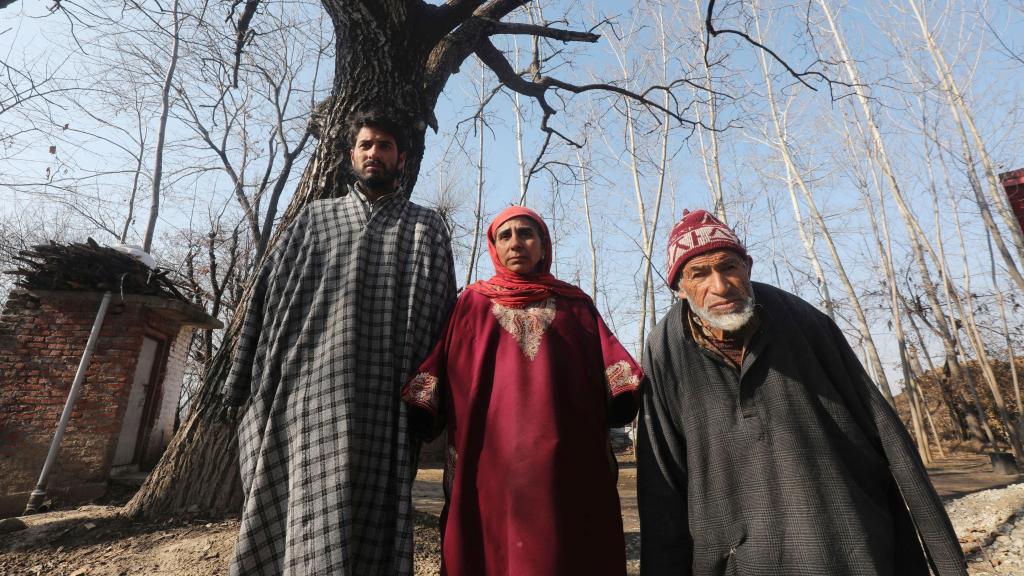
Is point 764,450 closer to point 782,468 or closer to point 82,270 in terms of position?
point 782,468

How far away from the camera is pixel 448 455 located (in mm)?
1771

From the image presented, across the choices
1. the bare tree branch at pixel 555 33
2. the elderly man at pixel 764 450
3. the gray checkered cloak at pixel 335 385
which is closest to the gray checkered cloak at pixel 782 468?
the elderly man at pixel 764 450

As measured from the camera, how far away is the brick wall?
18.9 feet

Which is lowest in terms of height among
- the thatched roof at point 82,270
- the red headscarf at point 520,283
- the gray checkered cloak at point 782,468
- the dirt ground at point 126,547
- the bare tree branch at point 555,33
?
the dirt ground at point 126,547

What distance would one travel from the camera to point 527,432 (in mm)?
1586

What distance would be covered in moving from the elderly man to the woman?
169 mm

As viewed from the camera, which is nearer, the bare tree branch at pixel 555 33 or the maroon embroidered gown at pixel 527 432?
the maroon embroidered gown at pixel 527 432

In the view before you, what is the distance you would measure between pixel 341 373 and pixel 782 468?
Result: 142 centimetres

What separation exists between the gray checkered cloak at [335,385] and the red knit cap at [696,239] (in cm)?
91

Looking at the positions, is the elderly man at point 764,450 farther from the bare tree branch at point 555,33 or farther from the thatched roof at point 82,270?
the thatched roof at point 82,270

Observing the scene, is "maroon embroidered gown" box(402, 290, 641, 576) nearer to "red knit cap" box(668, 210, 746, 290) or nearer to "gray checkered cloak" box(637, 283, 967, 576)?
"gray checkered cloak" box(637, 283, 967, 576)

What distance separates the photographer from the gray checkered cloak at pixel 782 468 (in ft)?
4.47

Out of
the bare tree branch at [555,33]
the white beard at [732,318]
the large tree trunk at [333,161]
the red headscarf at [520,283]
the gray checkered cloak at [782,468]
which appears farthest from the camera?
the bare tree branch at [555,33]

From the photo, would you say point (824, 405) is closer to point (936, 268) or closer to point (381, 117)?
point (381, 117)
